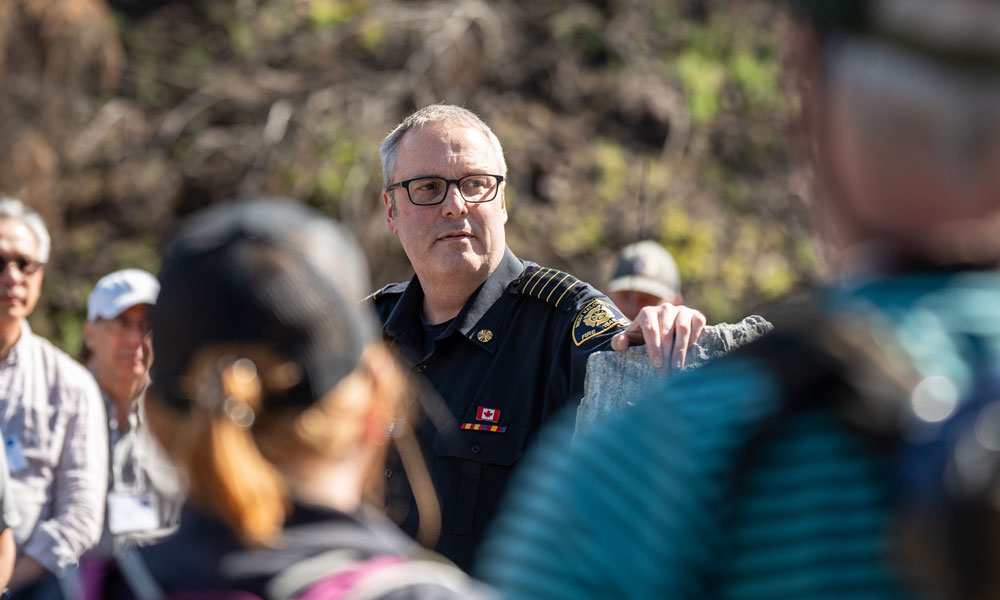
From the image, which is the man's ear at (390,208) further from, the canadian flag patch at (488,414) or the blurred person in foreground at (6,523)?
the blurred person in foreground at (6,523)

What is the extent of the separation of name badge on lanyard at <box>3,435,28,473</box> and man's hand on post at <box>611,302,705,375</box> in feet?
8.03

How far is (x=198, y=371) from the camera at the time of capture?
1456mm

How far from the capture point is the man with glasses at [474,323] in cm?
332

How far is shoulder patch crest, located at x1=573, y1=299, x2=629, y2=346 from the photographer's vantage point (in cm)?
334

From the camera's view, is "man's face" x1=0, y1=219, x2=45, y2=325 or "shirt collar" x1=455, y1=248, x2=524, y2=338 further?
"man's face" x1=0, y1=219, x2=45, y2=325

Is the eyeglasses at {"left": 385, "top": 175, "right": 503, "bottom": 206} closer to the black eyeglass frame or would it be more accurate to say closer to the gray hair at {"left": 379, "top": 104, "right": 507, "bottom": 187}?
the gray hair at {"left": 379, "top": 104, "right": 507, "bottom": 187}

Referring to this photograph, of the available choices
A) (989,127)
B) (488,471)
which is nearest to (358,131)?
(488,471)

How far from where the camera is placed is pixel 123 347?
4.78 metres

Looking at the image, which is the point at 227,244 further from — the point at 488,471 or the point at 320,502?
the point at 488,471

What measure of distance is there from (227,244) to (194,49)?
9.13 meters

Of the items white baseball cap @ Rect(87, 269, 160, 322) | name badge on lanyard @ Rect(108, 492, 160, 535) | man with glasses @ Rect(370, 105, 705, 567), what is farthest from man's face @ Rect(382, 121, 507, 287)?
white baseball cap @ Rect(87, 269, 160, 322)

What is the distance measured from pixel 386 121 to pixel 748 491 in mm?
8528

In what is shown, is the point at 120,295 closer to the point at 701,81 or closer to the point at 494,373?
the point at 494,373

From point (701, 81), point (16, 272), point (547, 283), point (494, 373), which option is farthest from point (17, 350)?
point (701, 81)
